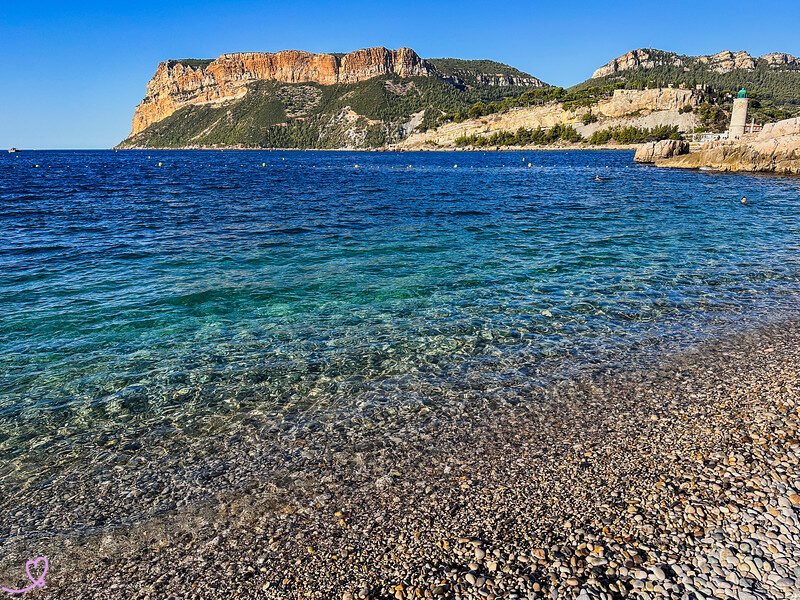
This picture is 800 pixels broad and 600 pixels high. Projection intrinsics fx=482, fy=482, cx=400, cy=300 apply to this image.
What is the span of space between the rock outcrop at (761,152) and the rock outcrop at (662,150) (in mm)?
13147

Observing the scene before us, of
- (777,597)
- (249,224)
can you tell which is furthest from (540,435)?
(249,224)

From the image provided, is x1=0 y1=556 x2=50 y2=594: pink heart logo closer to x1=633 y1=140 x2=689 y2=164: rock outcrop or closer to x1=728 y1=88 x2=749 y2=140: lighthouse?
x1=728 y1=88 x2=749 y2=140: lighthouse

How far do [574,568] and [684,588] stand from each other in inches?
43.0

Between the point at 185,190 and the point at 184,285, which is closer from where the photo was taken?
the point at 184,285

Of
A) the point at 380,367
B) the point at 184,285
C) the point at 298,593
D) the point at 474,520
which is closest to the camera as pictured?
the point at 298,593

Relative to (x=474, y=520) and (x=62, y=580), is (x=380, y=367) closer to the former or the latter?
(x=474, y=520)

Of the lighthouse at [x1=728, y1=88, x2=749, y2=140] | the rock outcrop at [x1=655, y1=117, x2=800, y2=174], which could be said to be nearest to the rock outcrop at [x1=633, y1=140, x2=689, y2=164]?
the lighthouse at [x1=728, y1=88, x2=749, y2=140]

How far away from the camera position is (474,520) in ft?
20.7

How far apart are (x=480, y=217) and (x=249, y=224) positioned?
16.5 m

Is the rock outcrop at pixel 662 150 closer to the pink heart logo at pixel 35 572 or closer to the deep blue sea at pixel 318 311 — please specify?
the deep blue sea at pixel 318 311

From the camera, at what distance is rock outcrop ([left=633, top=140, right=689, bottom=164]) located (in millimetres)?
91625

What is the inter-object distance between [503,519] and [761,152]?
8153cm

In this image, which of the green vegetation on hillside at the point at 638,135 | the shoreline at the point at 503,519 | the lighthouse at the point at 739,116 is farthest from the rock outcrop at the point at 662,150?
the shoreline at the point at 503,519

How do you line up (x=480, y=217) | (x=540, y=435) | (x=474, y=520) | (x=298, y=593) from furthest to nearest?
(x=480, y=217)
(x=540, y=435)
(x=474, y=520)
(x=298, y=593)
